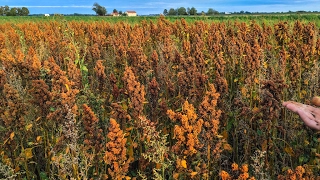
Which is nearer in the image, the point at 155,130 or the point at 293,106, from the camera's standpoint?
the point at 293,106

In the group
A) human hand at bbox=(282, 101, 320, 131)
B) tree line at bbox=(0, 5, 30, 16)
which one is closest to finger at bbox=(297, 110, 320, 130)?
human hand at bbox=(282, 101, 320, 131)

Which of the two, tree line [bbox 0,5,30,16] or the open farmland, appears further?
tree line [bbox 0,5,30,16]

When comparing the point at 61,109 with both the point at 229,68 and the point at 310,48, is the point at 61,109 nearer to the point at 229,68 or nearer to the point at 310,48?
the point at 229,68

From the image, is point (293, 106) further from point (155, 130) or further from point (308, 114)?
point (155, 130)

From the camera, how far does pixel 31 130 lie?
318cm

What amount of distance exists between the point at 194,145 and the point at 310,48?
396 centimetres

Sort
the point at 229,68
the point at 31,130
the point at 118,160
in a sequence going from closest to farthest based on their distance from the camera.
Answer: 1. the point at 118,160
2. the point at 31,130
3. the point at 229,68

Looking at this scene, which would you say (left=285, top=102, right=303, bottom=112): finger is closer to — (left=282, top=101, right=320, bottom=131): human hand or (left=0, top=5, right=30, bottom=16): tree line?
(left=282, top=101, right=320, bottom=131): human hand

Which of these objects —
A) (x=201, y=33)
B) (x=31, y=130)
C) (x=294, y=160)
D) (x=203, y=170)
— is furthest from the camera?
(x=201, y=33)

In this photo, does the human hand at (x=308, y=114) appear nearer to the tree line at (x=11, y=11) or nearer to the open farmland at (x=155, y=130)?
the open farmland at (x=155, y=130)

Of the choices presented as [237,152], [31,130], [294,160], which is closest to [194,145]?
[237,152]

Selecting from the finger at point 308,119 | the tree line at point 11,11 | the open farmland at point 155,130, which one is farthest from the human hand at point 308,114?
the tree line at point 11,11

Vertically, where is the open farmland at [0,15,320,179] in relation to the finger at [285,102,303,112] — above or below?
below

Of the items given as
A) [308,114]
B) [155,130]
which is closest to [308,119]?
[308,114]
